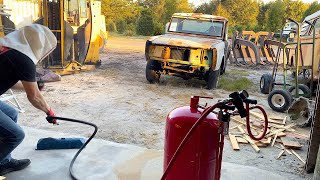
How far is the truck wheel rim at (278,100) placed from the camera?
675 cm

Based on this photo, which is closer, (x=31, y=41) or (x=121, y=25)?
(x=31, y=41)

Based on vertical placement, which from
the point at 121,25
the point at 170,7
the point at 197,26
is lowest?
the point at 197,26

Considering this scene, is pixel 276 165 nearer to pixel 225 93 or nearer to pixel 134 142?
pixel 134 142

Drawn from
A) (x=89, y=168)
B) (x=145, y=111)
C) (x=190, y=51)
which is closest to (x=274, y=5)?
(x=190, y=51)

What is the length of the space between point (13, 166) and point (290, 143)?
3771 mm

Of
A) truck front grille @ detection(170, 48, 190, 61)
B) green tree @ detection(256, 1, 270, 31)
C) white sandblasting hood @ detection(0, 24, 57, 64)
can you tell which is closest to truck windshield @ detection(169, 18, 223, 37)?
truck front grille @ detection(170, 48, 190, 61)

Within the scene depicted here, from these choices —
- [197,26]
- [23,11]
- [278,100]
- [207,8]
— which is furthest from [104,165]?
[207,8]

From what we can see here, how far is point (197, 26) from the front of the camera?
9344 millimetres

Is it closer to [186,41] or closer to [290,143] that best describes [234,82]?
[186,41]

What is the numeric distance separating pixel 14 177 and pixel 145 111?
3.27 meters

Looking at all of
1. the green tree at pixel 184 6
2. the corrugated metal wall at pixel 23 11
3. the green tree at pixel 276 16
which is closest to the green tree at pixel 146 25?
the green tree at pixel 184 6

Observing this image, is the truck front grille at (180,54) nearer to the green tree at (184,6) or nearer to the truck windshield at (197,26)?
the truck windshield at (197,26)

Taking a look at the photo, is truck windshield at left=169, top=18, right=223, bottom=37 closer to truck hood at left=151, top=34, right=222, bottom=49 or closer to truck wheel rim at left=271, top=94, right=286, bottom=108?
truck hood at left=151, top=34, right=222, bottom=49

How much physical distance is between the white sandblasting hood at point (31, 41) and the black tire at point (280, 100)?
5.10 metres
